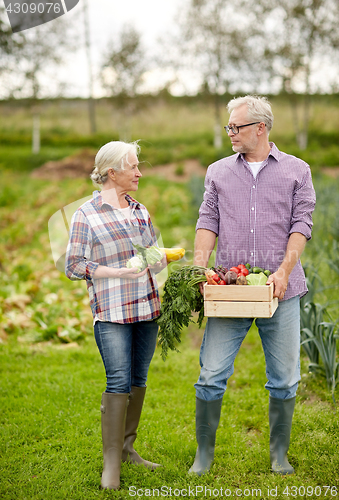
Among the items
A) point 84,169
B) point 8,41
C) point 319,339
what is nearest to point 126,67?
point 84,169

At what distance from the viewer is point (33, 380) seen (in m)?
3.86

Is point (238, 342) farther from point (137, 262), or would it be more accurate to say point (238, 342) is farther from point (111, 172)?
point (111, 172)

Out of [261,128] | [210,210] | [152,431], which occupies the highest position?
[261,128]

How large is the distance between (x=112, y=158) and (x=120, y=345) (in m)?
0.93

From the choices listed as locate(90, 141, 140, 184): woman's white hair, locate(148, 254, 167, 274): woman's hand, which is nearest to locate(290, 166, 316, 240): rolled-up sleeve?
locate(148, 254, 167, 274): woman's hand

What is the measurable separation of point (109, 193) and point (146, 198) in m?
10.8

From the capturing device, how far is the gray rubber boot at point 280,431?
2.53 m

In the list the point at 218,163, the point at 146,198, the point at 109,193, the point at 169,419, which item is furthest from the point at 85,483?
the point at 146,198

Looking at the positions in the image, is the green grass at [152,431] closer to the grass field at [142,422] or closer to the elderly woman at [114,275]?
the grass field at [142,422]

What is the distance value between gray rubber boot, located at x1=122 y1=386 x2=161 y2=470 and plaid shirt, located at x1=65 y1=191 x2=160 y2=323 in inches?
19.6

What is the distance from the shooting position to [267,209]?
95.5 inches

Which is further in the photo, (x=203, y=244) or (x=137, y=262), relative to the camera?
(x=203, y=244)

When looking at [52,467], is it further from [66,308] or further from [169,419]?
[66,308]

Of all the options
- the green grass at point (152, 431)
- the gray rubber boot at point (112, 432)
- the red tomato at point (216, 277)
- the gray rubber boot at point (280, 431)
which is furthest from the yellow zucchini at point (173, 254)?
the green grass at point (152, 431)
